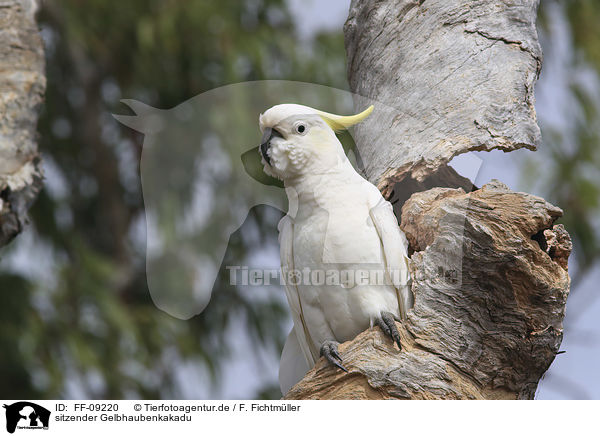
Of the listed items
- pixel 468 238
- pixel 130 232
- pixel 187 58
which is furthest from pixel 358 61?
pixel 130 232

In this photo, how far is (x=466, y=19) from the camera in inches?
77.3

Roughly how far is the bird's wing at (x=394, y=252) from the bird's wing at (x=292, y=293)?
0.28 m

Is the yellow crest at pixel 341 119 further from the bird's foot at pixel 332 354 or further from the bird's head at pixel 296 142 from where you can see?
the bird's foot at pixel 332 354

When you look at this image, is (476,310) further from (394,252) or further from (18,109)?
(18,109)

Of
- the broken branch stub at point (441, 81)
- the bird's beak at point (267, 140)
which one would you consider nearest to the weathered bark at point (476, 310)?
the broken branch stub at point (441, 81)

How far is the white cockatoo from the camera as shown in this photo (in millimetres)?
1690

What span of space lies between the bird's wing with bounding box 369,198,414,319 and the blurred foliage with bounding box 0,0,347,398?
2791 millimetres

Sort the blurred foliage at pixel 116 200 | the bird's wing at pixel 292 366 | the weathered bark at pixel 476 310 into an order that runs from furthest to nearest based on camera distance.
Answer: the blurred foliage at pixel 116 200 < the bird's wing at pixel 292 366 < the weathered bark at pixel 476 310

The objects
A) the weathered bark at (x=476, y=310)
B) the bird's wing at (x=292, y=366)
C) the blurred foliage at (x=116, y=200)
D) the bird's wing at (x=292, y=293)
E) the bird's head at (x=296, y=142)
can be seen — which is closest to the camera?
the weathered bark at (x=476, y=310)

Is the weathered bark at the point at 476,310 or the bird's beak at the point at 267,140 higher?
the bird's beak at the point at 267,140

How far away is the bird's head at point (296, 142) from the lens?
5.50 ft

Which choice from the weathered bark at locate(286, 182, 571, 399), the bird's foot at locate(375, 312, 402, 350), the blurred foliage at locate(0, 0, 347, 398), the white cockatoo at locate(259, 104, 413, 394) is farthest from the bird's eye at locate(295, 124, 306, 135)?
the blurred foliage at locate(0, 0, 347, 398)

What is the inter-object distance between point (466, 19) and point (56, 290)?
354 cm

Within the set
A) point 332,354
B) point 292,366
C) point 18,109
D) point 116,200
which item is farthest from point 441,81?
point 116,200
